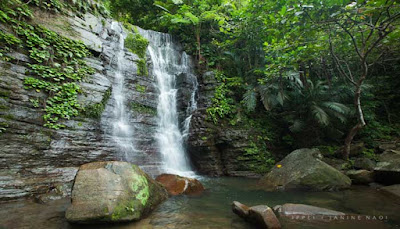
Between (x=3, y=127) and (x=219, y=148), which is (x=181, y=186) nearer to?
(x=219, y=148)

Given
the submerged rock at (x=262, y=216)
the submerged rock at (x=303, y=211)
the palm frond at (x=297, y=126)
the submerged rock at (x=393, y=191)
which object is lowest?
the submerged rock at (x=393, y=191)

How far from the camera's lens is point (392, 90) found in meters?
10.7

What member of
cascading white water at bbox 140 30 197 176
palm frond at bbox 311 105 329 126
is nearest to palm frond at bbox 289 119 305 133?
palm frond at bbox 311 105 329 126

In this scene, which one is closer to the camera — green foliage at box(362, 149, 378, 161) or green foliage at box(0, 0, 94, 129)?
green foliage at box(0, 0, 94, 129)

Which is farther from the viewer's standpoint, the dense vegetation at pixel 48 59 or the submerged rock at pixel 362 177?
the submerged rock at pixel 362 177

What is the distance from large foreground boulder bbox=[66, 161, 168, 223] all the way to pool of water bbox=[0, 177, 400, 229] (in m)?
0.16

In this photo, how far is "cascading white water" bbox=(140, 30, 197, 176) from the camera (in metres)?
8.96

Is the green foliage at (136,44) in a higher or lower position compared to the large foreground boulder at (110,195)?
higher

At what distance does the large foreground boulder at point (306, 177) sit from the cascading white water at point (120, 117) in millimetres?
5016

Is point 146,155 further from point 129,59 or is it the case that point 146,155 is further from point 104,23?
point 104,23

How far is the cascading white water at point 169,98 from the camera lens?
8961 millimetres

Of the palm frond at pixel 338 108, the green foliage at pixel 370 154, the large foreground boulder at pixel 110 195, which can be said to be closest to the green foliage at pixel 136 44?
the large foreground boulder at pixel 110 195

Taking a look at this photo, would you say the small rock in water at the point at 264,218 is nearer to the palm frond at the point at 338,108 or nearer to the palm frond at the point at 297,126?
the palm frond at the point at 297,126

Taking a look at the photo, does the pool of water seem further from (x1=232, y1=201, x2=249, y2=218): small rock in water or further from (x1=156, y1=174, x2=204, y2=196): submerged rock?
(x1=156, y1=174, x2=204, y2=196): submerged rock
